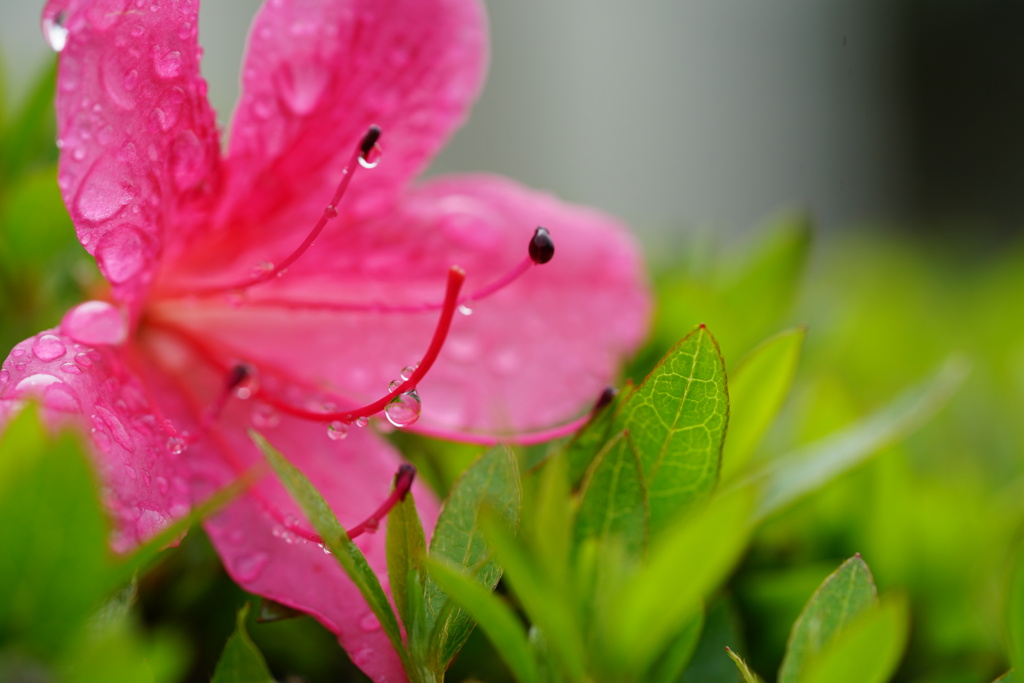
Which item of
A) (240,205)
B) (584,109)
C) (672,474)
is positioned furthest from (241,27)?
(672,474)

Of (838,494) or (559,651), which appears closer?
(559,651)

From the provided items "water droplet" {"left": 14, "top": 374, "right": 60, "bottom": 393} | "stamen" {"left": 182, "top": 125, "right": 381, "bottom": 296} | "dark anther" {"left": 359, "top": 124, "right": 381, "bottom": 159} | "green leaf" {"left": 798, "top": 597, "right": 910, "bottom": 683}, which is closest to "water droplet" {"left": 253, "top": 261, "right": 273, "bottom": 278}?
"stamen" {"left": 182, "top": 125, "right": 381, "bottom": 296}

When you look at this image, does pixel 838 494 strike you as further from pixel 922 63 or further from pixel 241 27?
pixel 922 63

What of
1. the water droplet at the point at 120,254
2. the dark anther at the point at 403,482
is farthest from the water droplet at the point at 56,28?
the dark anther at the point at 403,482

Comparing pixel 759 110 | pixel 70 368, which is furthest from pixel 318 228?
pixel 759 110

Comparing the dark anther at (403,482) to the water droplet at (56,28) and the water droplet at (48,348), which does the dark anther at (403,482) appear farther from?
the water droplet at (56,28)

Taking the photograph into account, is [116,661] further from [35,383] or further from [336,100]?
[336,100]
